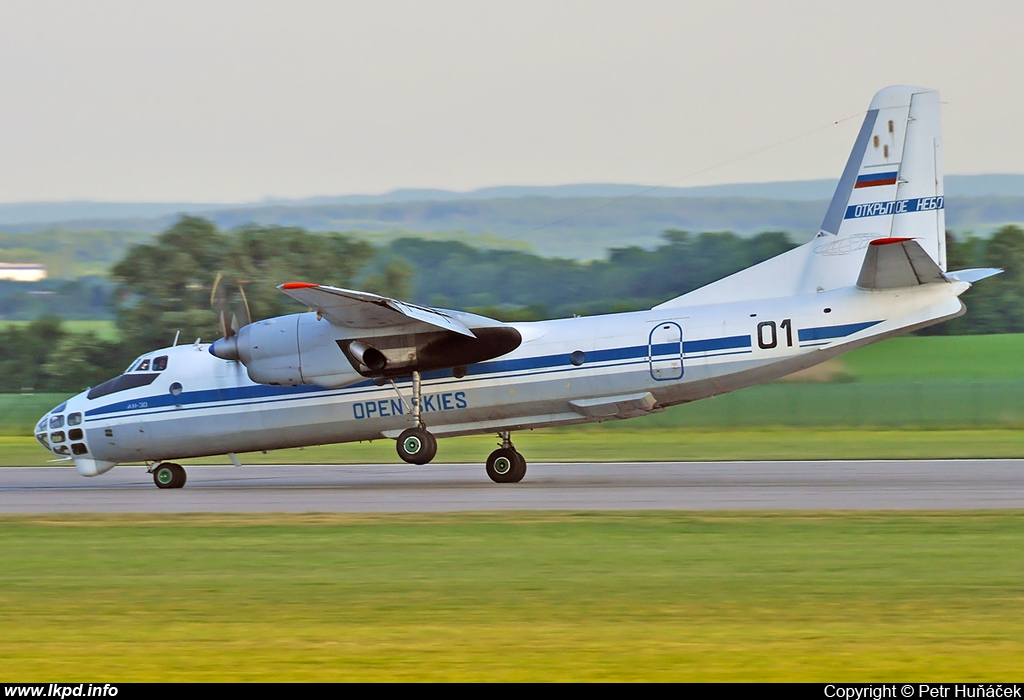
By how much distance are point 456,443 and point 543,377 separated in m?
18.1

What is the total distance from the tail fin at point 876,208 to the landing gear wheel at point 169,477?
10.2 metres

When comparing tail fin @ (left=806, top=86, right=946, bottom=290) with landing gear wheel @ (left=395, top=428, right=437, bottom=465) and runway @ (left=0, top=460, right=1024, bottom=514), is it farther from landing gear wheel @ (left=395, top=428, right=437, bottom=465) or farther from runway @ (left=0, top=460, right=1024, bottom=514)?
landing gear wheel @ (left=395, top=428, right=437, bottom=465)

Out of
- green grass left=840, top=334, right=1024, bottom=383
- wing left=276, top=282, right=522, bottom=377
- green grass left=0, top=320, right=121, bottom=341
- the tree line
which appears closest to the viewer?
wing left=276, top=282, right=522, bottom=377

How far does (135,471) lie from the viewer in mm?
29219

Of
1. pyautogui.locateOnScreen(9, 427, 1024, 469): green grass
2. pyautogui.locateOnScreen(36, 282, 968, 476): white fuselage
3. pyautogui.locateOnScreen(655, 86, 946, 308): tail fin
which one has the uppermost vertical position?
pyautogui.locateOnScreen(655, 86, 946, 308): tail fin

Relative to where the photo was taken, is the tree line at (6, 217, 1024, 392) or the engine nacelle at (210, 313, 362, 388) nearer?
the engine nacelle at (210, 313, 362, 388)

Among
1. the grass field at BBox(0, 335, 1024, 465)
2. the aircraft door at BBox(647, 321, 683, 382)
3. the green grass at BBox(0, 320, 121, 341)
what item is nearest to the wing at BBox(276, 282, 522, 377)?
the aircraft door at BBox(647, 321, 683, 382)

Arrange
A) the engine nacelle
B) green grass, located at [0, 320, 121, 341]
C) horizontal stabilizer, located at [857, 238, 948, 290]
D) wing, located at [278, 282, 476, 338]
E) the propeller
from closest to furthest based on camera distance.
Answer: horizontal stabilizer, located at [857, 238, 948, 290], wing, located at [278, 282, 476, 338], the engine nacelle, the propeller, green grass, located at [0, 320, 121, 341]

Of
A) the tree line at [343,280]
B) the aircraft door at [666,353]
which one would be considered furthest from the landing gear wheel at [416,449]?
the tree line at [343,280]

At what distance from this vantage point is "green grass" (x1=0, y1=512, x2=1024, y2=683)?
8.35m

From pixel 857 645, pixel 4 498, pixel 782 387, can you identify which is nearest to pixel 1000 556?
pixel 857 645

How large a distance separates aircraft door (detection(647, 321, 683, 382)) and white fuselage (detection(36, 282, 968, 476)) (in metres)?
0.02

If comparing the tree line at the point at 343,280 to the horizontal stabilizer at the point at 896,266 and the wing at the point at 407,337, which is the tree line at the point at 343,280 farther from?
the horizontal stabilizer at the point at 896,266

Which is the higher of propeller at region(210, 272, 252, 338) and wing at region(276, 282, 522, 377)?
propeller at region(210, 272, 252, 338)
